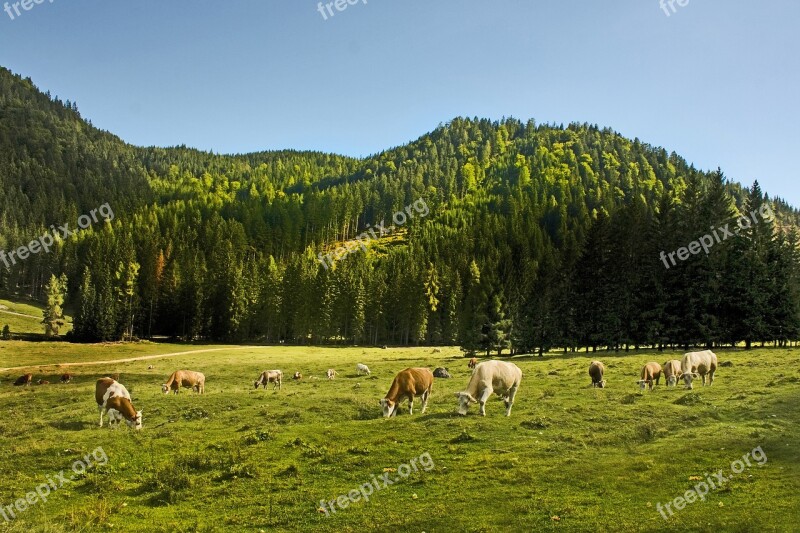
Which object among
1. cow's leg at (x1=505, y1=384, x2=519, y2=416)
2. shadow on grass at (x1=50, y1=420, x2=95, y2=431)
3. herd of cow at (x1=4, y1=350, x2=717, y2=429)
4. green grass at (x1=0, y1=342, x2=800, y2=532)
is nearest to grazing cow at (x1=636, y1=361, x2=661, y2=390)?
herd of cow at (x1=4, y1=350, x2=717, y2=429)

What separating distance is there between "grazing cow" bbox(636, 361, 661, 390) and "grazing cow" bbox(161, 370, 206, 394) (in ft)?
102

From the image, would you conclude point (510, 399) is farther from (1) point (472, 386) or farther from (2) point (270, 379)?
(2) point (270, 379)

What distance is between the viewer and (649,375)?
32.1m

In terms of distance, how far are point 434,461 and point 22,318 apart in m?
140

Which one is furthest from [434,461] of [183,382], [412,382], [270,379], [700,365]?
[270,379]

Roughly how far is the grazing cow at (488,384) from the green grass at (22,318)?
113966 millimetres

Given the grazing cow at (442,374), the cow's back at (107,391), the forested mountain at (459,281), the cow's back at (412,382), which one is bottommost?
the grazing cow at (442,374)

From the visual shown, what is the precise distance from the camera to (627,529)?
12133mm

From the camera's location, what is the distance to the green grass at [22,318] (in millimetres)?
111375

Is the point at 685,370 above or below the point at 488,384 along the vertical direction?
above

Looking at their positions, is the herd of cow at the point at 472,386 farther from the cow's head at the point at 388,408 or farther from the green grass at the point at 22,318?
the green grass at the point at 22,318

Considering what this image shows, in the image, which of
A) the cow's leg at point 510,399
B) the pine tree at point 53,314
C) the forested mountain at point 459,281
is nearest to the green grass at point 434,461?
the cow's leg at point 510,399

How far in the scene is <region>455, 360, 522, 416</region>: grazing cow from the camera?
23.1m

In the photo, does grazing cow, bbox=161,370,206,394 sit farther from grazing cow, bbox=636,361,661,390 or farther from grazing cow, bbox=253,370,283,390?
grazing cow, bbox=636,361,661,390
